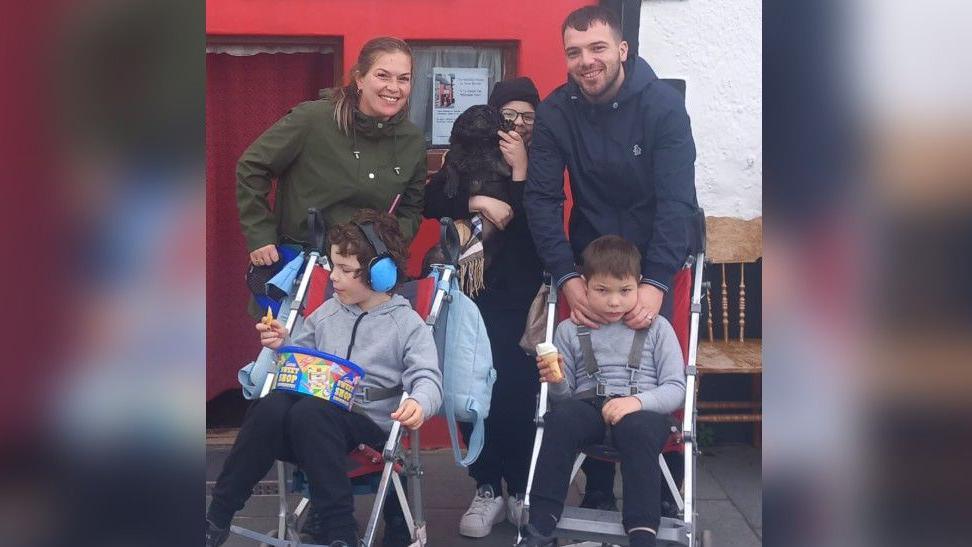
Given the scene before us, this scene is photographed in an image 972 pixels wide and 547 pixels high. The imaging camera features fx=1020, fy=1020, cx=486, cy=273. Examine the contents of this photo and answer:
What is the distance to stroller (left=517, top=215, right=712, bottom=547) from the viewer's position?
11.3 ft

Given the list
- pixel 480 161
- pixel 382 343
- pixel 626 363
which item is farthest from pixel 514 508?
pixel 480 161

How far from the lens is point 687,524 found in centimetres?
341

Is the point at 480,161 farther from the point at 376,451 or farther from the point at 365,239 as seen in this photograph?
the point at 376,451

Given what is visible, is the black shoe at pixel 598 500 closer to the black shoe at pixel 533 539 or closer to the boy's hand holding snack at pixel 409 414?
the black shoe at pixel 533 539

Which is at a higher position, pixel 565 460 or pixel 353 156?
pixel 353 156

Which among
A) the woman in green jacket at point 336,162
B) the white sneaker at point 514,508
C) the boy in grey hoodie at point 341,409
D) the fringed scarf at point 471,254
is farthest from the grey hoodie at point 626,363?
the woman in green jacket at point 336,162

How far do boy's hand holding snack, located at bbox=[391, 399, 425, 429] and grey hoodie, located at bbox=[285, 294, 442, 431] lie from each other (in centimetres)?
11
